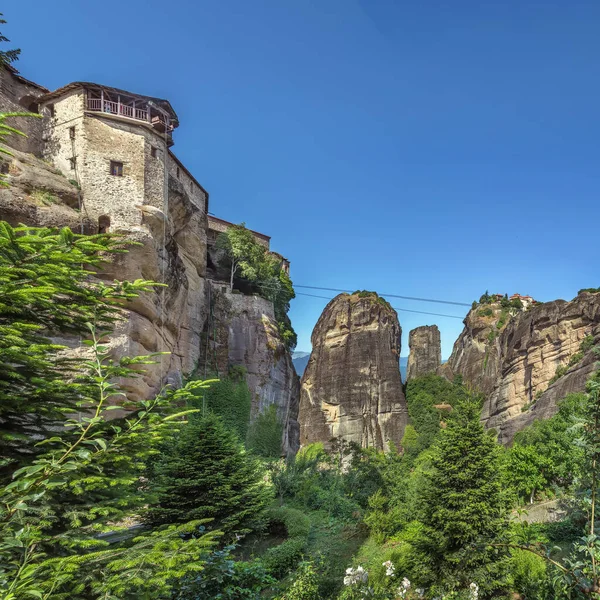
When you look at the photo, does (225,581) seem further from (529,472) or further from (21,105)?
(21,105)

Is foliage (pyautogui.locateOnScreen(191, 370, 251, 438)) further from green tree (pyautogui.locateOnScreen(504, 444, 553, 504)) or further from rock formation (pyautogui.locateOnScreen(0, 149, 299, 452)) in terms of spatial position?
green tree (pyautogui.locateOnScreen(504, 444, 553, 504))

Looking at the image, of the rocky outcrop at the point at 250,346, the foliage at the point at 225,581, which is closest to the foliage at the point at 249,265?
the rocky outcrop at the point at 250,346

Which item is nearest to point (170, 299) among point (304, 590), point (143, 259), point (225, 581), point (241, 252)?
point (143, 259)

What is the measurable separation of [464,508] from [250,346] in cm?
2100

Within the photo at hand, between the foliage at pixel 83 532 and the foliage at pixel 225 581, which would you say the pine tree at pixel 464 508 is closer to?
the foliage at pixel 225 581

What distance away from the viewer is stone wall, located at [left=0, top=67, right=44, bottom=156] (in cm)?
2045

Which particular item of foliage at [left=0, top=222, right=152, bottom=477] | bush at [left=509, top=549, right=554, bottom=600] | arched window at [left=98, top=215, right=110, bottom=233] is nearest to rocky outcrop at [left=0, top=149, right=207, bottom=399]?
arched window at [left=98, top=215, right=110, bottom=233]

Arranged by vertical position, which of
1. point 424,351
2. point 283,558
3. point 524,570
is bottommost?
point 283,558

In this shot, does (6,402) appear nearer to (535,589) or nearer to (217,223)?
(535,589)

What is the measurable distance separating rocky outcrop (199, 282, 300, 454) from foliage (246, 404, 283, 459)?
1.66ft

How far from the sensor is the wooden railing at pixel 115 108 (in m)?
21.6

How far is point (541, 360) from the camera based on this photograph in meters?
37.8

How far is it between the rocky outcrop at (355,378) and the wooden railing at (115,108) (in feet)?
119

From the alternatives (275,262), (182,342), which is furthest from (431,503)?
(275,262)
